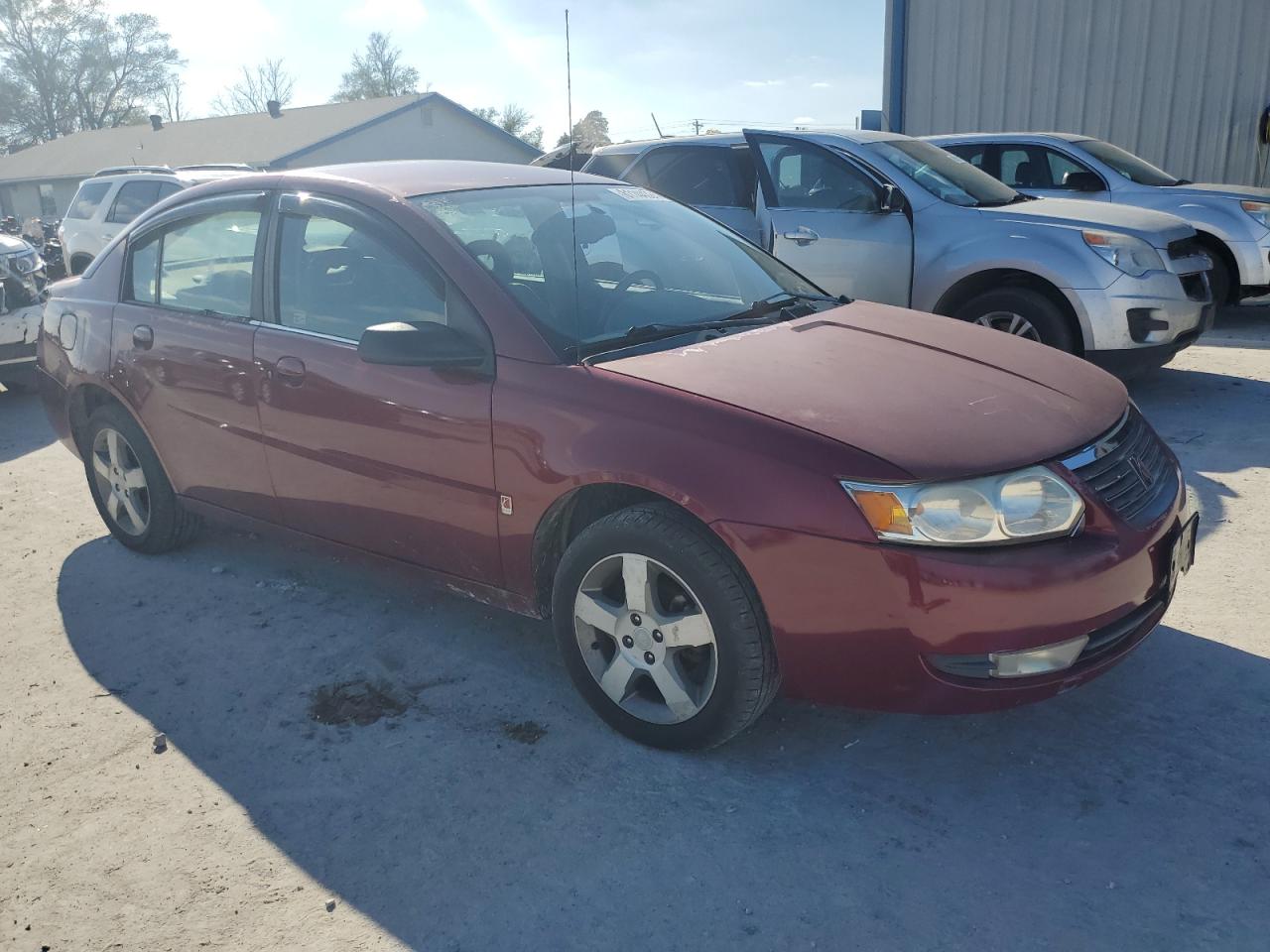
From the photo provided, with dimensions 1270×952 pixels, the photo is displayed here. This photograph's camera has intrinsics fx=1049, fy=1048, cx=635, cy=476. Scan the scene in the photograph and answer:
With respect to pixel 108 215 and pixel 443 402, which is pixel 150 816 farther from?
pixel 108 215

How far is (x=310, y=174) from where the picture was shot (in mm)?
3914

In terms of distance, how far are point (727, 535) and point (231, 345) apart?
2.22m

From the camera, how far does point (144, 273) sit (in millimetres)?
4484

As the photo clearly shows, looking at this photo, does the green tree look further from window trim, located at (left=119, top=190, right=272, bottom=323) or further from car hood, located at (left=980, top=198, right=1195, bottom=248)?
car hood, located at (left=980, top=198, right=1195, bottom=248)

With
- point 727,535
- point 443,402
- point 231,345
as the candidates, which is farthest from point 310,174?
point 727,535

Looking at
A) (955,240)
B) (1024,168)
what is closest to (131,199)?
(1024,168)

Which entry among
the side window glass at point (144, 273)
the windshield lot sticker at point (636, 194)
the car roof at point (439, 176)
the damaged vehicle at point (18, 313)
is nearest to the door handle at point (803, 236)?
the windshield lot sticker at point (636, 194)

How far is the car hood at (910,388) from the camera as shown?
8.89 feet

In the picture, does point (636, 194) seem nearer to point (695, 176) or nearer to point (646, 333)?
point (646, 333)

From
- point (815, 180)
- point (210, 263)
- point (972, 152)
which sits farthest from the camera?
point (972, 152)

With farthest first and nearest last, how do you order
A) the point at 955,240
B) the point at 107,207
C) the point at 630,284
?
the point at 107,207 < the point at 955,240 < the point at 630,284

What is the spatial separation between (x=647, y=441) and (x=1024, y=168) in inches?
305

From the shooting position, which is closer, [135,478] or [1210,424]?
[135,478]

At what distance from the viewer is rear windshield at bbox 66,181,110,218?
1440cm
